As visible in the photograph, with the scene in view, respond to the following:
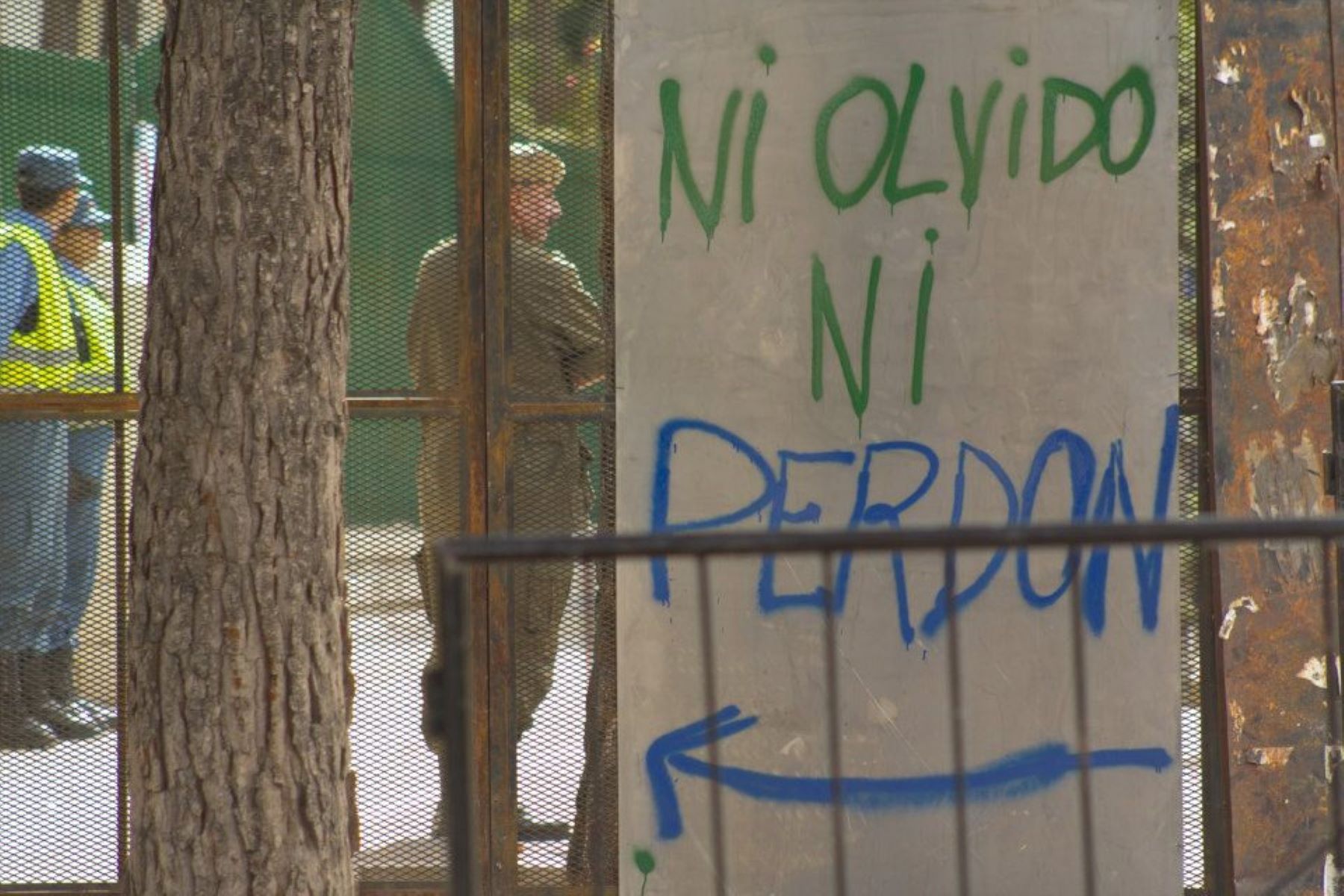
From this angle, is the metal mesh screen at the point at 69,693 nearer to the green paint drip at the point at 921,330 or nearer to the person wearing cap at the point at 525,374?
the person wearing cap at the point at 525,374

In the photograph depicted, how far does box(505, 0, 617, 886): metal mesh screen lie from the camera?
4859 millimetres

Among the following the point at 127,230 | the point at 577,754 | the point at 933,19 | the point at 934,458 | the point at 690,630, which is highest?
the point at 933,19

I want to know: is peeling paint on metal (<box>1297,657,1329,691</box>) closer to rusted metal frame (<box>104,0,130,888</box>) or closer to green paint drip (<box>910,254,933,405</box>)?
green paint drip (<box>910,254,933,405</box>)

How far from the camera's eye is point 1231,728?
4.81 meters

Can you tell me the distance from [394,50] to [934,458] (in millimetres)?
1751

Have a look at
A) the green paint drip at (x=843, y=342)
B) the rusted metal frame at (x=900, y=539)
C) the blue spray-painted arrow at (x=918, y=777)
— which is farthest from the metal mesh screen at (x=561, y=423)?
the rusted metal frame at (x=900, y=539)

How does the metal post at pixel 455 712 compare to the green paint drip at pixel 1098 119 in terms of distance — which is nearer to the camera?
the metal post at pixel 455 712

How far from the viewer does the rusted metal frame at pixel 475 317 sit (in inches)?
191

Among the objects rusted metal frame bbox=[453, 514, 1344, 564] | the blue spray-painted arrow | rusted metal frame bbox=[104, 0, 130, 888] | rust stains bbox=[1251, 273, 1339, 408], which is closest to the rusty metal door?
the blue spray-painted arrow

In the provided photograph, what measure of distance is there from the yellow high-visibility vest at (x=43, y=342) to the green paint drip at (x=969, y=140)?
2325mm

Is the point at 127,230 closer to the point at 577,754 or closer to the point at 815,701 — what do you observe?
the point at 577,754

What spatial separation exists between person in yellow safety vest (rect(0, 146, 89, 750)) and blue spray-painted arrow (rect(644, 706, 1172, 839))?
1.68 metres

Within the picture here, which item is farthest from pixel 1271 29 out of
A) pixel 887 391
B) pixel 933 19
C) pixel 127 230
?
pixel 127 230

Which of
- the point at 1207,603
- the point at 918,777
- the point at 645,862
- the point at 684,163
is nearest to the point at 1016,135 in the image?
the point at 684,163
